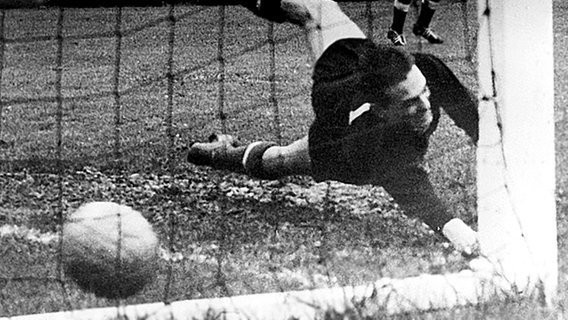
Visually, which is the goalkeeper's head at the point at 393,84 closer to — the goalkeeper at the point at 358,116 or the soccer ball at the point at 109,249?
the goalkeeper at the point at 358,116

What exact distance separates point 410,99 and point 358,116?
21 cm

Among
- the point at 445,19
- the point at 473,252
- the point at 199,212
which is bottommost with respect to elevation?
the point at 473,252

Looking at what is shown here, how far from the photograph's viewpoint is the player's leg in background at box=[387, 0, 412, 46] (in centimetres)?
393

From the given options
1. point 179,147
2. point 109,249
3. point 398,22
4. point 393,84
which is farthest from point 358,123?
point 109,249

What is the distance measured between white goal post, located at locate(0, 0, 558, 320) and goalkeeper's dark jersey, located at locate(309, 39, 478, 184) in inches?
5.0

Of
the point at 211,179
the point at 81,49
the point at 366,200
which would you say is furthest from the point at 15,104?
the point at 366,200

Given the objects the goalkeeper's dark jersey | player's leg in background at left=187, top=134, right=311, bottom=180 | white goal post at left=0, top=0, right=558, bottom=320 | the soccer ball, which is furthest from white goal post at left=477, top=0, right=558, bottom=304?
the soccer ball

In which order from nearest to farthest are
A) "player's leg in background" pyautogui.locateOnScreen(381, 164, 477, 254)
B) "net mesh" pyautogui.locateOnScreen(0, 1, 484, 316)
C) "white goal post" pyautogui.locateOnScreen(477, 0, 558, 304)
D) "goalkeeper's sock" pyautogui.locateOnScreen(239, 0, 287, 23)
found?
"net mesh" pyautogui.locateOnScreen(0, 1, 484, 316)
"goalkeeper's sock" pyautogui.locateOnScreen(239, 0, 287, 23)
"white goal post" pyautogui.locateOnScreen(477, 0, 558, 304)
"player's leg in background" pyautogui.locateOnScreen(381, 164, 477, 254)

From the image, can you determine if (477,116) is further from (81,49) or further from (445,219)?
(81,49)

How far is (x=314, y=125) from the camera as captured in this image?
393 cm

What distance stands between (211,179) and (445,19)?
1.05m

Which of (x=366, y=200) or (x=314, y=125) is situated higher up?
(x=314, y=125)

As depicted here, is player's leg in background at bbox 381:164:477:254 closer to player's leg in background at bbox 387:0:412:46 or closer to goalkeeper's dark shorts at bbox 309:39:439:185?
goalkeeper's dark shorts at bbox 309:39:439:185

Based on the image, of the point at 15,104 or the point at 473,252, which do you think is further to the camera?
the point at 473,252
